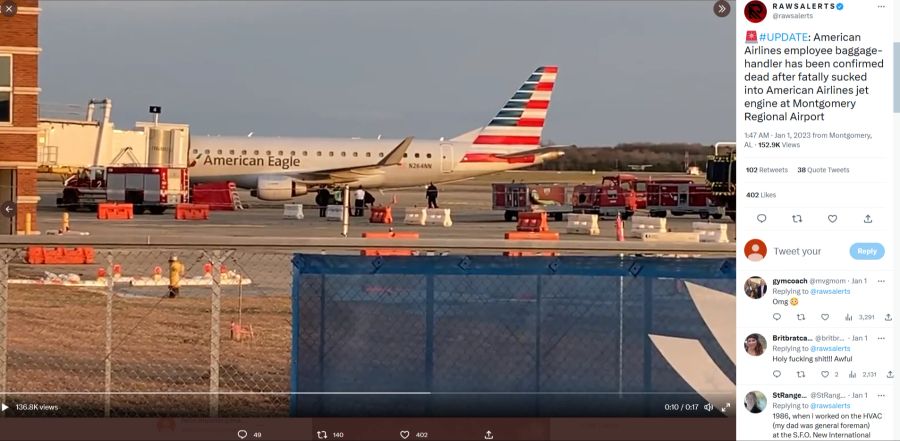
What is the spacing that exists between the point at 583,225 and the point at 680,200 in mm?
12667

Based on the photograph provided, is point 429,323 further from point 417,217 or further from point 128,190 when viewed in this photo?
point 128,190

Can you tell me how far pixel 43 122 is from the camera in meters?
51.2

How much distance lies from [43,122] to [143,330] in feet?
131

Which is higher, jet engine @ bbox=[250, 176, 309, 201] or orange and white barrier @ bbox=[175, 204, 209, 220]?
jet engine @ bbox=[250, 176, 309, 201]

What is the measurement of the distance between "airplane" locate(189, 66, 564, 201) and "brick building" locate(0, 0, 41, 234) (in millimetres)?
35715

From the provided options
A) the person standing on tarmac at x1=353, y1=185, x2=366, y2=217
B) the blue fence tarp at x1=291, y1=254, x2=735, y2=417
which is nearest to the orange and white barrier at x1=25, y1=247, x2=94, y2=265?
the blue fence tarp at x1=291, y1=254, x2=735, y2=417

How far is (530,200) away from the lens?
48875 mm

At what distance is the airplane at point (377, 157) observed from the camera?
60.3m

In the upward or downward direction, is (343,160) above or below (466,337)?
above

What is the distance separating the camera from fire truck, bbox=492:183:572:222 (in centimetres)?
4878

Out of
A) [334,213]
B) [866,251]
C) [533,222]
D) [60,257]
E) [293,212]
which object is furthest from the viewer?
[293,212]

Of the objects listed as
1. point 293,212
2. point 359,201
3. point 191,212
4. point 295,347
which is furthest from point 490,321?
point 359,201

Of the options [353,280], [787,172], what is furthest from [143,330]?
[787,172]

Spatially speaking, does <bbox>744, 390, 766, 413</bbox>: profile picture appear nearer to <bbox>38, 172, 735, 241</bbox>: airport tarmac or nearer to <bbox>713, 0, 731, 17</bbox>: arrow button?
<bbox>713, 0, 731, 17</bbox>: arrow button
